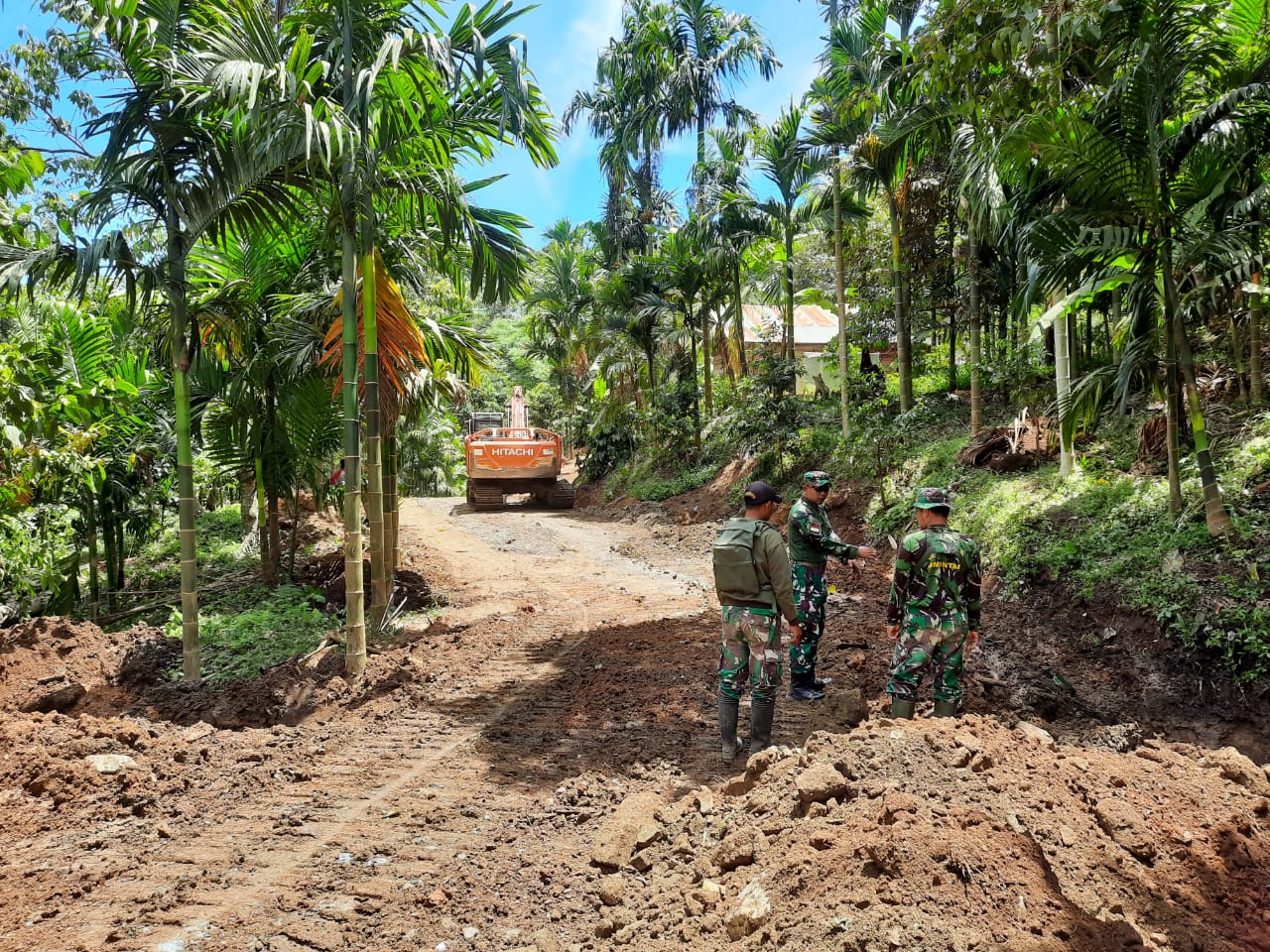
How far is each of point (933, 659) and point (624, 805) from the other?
210 centimetres

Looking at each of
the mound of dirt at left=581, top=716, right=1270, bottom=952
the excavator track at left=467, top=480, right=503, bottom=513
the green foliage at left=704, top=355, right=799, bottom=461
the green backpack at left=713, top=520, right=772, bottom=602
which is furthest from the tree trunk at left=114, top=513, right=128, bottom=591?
the excavator track at left=467, top=480, right=503, bottom=513

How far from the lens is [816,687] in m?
5.98

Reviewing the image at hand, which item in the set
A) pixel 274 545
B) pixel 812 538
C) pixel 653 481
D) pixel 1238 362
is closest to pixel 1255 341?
pixel 1238 362

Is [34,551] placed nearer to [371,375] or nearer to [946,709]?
[371,375]

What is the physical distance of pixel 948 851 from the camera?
304 cm

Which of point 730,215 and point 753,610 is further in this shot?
point 730,215

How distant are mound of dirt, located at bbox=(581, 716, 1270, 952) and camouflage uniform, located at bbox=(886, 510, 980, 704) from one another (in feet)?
2.18

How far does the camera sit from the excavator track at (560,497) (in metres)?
22.2

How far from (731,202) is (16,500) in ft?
47.0

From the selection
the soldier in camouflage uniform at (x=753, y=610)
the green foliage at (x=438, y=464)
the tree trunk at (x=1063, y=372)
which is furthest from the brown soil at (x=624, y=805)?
the green foliage at (x=438, y=464)

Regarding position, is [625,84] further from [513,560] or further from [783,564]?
[783,564]

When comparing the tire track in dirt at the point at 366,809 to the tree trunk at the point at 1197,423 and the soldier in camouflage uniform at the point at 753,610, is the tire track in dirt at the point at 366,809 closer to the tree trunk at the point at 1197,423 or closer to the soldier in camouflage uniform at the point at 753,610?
the soldier in camouflage uniform at the point at 753,610

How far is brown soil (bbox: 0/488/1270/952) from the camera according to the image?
307 cm

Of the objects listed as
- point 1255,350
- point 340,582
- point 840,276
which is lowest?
point 340,582
